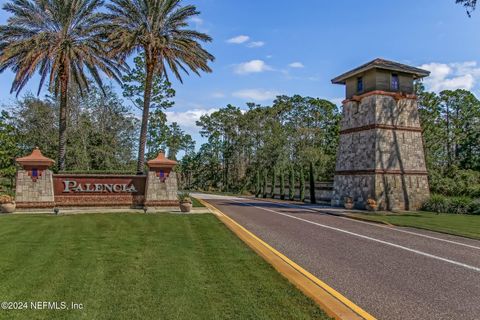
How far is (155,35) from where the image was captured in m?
24.3

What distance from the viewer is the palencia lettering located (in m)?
20.0

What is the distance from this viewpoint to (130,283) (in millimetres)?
5973

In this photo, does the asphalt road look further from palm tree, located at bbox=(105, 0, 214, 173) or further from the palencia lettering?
palm tree, located at bbox=(105, 0, 214, 173)

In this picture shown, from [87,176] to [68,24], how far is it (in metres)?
9.89

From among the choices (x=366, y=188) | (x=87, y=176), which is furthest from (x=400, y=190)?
(x=87, y=176)

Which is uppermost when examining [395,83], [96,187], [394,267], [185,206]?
[395,83]

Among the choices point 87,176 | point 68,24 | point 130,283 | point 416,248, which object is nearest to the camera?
point 130,283

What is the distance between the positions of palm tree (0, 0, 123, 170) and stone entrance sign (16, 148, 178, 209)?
4569 mm

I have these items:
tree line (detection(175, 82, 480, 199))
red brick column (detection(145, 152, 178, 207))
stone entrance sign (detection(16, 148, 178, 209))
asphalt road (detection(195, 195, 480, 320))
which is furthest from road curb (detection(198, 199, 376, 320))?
tree line (detection(175, 82, 480, 199))

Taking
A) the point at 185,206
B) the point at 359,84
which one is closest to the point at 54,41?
the point at 185,206

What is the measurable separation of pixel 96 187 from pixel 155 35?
10.1 m

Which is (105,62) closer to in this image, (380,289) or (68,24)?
(68,24)

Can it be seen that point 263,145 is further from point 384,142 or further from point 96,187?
point 96,187

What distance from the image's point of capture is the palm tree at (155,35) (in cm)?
2381
